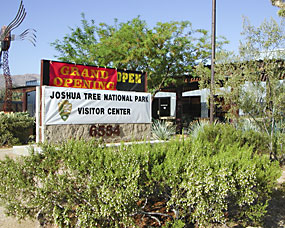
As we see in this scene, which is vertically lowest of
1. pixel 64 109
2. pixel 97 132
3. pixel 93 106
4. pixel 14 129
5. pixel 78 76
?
pixel 14 129

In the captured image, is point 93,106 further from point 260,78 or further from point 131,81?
point 260,78

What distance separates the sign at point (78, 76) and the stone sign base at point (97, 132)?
1.31 meters

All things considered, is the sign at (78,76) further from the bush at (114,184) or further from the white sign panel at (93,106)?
the bush at (114,184)

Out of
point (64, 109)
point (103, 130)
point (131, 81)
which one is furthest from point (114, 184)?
point (131, 81)

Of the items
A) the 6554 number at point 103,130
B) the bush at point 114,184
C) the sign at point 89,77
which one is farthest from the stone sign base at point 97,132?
the bush at point 114,184

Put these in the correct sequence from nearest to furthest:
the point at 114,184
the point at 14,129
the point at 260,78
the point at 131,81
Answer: the point at 114,184 → the point at 260,78 → the point at 131,81 → the point at 14,129

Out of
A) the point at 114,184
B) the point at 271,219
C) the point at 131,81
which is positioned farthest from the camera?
the point at 131,81

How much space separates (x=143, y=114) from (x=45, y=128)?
364cm

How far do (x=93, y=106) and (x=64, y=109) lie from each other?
3.19 feet

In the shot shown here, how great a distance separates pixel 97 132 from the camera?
9.62 metres

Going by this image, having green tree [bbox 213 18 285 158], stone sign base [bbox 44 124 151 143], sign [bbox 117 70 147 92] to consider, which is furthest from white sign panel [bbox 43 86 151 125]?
green tree [bbox 213 18 285 158]

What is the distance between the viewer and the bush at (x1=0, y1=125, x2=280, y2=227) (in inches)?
149

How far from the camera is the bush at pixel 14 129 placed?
47.9ft

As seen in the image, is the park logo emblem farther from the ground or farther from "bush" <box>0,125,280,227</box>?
"bush" <box>0,125,280,227</box>
